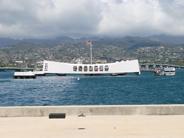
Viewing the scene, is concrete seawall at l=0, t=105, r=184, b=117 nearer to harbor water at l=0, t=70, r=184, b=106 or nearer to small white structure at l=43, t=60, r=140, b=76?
harbor water at l=0, t=70, r=184, b=106

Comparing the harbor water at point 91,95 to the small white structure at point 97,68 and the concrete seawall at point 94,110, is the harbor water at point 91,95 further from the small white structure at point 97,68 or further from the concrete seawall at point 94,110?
the small white structure at point 97,68

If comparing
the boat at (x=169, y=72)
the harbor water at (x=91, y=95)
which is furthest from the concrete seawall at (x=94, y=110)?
the boat at (x=169, y=72)

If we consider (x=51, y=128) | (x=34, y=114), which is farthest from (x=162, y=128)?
(x=34, y=114)

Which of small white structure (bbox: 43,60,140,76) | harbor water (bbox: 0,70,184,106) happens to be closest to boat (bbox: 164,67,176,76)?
small white structure (bbox: 43,60,140,76)

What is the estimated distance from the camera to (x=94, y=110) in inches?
502

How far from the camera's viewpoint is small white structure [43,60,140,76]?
122m

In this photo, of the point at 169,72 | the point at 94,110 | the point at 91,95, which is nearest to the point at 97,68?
the point at 169,72

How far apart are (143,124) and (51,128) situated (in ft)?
11.5

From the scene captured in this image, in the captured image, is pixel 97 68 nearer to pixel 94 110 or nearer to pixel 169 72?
pixel 169 72

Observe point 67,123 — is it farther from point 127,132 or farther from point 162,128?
point 162,128

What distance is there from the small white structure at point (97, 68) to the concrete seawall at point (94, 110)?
109765mm

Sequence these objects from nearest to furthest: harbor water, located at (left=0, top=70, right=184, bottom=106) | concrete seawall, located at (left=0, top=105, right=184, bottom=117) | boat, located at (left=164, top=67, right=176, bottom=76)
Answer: concrete seawall, located at (left=0, top=105, right=184, bottom=117)
harbor water, located at (left=0, top=70, right=184, bottom=106)
boat, located at (left=164, top=67, right=176, bottom=76)

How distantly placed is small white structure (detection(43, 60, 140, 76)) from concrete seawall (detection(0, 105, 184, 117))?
360ft

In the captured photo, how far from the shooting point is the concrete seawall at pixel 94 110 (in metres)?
→ 12.6
